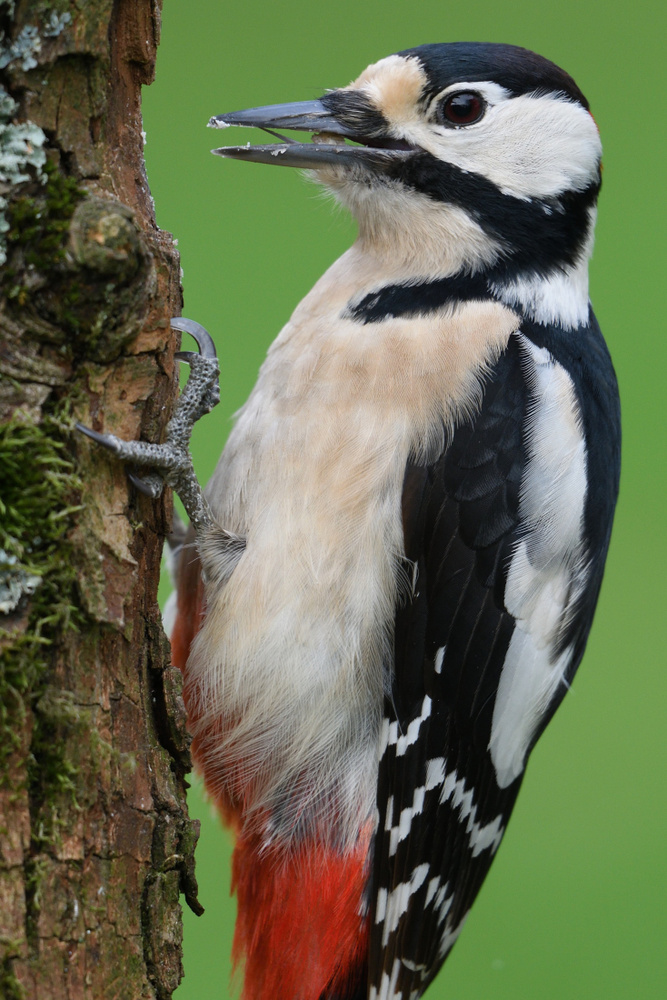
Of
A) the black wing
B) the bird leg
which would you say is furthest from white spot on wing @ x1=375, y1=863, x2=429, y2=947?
the bird leg

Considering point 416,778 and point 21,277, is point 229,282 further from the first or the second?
point 21,277

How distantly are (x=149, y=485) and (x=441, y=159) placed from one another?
0.87 metres

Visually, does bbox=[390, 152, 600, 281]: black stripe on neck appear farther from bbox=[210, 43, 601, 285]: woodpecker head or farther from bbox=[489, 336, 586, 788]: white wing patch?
bbox=[489, 336, 586, 788]: white wing patch

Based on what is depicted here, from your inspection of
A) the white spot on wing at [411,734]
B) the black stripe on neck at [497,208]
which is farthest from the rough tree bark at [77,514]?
the black stripe on neck at [497,208]

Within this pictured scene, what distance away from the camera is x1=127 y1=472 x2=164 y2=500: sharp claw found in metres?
1.58

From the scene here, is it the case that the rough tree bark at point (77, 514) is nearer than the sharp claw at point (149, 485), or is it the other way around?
the rough tree bark at point (77, 514)

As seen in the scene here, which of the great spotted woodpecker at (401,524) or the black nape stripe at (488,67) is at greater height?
the black nape stripe at (488,67)

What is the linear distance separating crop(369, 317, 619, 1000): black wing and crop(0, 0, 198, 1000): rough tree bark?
0.55m

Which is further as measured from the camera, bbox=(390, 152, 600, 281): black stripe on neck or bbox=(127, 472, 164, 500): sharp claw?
bbox=(390, 152, 600, 281): black stripe on neck

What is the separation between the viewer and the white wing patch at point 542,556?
202 cm

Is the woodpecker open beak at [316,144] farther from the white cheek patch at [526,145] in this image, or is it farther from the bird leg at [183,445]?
the bird leg at [183,445]

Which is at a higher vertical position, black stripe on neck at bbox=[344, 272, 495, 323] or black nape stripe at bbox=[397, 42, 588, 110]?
black nape stripe at bbox=[397, 42, 588, 110]

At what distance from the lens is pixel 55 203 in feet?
4.57

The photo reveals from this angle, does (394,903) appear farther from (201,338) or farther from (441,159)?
(441,159)
